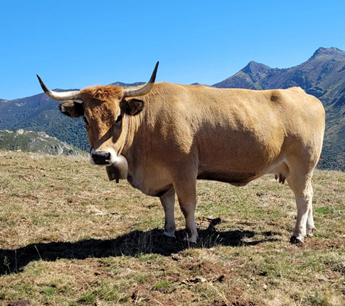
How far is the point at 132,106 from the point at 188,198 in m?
2.16

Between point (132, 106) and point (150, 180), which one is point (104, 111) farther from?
point (150, 180)

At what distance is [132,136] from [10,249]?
328cm

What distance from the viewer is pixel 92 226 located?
8734mm

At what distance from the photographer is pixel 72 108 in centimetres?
693

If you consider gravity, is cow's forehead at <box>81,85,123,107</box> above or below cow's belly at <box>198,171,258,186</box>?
above

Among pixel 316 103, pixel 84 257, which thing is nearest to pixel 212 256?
pixel 84 257

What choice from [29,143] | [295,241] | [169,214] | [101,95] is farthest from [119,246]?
[29,143]

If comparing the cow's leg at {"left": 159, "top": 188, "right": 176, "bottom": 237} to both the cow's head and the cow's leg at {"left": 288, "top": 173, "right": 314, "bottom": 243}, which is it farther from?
the cow's leg at {"left": 288, "top": 173, "right": 314, "bottom": 243}

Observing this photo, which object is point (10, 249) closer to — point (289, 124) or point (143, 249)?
point (143, 249)

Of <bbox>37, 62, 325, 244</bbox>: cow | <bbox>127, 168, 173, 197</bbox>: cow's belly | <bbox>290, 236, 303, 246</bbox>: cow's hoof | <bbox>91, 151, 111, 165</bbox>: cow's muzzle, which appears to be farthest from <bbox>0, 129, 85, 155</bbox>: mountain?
<bbox>91, 151, 111, 165</bbox>: cow's muzzle

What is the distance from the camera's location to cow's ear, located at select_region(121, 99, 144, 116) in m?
7.04

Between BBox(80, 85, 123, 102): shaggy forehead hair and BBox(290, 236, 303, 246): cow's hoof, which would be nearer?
BBox(80, 85, 123, 102): shaggy forehead hair

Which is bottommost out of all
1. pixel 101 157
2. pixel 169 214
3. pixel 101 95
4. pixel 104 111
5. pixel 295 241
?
pixel 295 241

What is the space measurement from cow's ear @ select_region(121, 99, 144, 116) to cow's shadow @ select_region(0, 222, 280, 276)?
262 centimetres
